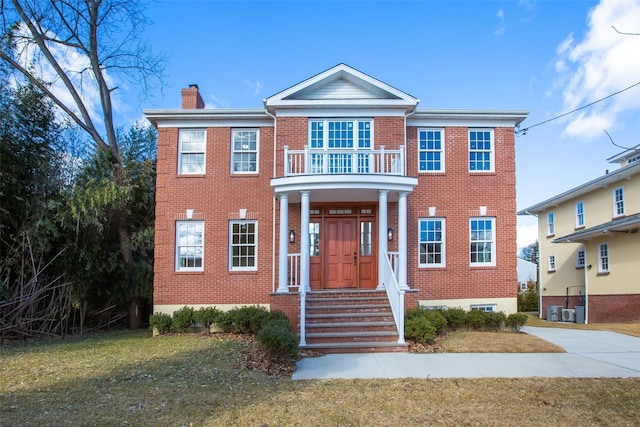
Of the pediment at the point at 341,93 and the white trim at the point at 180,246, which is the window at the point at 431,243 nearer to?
the pediment at the point at 341,93

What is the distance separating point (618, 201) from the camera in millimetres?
19781

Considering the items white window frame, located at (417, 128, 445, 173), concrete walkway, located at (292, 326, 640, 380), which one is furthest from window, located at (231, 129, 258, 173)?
concrete walkway, located at (292, 326, 640, 380)

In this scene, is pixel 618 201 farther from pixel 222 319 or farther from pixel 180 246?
pixel 180 246

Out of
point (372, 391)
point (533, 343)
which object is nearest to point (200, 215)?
point (372, 391)

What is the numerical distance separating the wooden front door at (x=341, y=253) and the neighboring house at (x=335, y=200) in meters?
0.03

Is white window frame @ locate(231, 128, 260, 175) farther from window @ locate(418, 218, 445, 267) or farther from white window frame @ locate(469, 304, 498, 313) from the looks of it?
white window frame @ locate(469, 304, 498, 313)

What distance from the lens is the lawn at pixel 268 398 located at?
5438 mm

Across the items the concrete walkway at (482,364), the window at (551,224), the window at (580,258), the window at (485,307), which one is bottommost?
the concrete walkway at (482,364)

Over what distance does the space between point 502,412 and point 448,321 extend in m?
6.19

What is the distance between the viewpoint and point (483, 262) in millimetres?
13656

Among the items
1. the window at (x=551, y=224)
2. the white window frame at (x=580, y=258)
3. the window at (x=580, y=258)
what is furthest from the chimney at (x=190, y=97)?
the window at (x=551, y=224)

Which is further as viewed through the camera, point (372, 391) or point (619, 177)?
point (619, 177)

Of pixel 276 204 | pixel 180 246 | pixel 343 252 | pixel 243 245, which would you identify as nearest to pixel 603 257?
pixel 343 252

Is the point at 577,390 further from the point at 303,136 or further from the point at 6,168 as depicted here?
the point at 6,168
